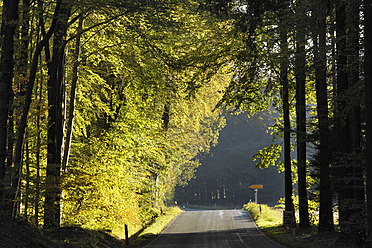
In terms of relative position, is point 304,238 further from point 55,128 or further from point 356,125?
point 55,128

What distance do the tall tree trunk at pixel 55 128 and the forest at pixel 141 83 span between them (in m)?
0.05

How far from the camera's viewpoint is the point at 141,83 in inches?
708

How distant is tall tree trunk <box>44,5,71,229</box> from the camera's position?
1441 cm

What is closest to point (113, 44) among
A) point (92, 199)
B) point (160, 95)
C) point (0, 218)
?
point (160, 95)

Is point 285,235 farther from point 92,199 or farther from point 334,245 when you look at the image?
point 92,199

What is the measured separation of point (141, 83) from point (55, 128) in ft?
13.9

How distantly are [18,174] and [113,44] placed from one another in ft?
26.3

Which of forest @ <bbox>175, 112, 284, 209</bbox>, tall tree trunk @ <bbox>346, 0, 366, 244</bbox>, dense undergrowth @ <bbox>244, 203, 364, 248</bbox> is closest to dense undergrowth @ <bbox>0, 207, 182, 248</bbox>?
dense undergrowth @ <bbox>244, 203, 364, 248</bbox>

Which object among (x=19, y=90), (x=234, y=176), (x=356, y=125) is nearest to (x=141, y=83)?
(x=19, y=90)

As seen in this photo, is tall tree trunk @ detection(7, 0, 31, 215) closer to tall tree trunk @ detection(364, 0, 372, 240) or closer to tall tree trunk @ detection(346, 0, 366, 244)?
tall tree trunk @ detection(364, 0, 372, 240)

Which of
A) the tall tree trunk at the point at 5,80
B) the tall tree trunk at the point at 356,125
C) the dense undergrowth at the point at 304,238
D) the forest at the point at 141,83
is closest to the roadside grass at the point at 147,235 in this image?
the forest at the point at 141,83

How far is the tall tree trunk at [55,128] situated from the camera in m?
14.4

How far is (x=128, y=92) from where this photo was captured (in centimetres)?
2298

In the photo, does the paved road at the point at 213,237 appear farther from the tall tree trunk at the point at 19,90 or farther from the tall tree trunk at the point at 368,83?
the tall tree trunk at the point at 19,90
